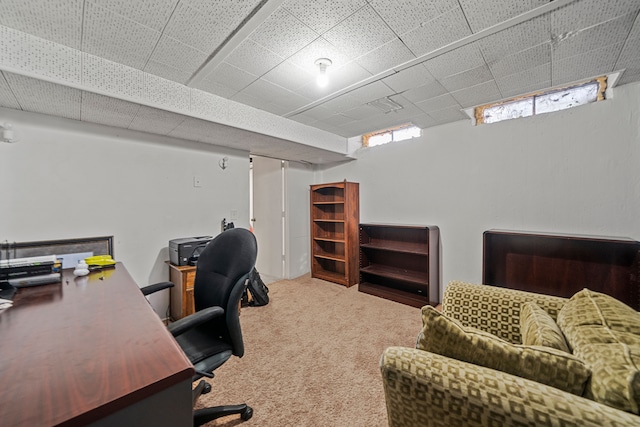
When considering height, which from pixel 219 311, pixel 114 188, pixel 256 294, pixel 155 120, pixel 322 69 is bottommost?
pixel 256 294

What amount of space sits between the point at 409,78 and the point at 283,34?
1169mm

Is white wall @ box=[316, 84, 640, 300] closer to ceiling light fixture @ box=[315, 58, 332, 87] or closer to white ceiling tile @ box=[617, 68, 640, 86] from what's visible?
white ceiling tile @ box=[617, 68, 640, 86]

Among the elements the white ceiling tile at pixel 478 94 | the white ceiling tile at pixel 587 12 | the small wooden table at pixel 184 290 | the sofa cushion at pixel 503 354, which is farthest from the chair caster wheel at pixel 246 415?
the white ceiling tile at pixel 478 94

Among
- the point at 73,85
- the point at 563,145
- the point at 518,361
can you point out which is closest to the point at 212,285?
the point at 518,361

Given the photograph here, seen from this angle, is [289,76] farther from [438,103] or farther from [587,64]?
[587,64]

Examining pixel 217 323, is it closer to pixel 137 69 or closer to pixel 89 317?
pixel 89 317

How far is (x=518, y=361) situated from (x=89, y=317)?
1732 millimetres

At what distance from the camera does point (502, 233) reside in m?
2.67

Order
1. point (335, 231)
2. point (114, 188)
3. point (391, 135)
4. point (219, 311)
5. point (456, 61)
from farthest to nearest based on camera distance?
point (335, 231)
point (391, 135)
point (114, 188)
point (456, 61)
point (219, 311)

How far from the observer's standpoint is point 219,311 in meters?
1.33

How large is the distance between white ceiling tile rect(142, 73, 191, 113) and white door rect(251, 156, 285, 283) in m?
2.24

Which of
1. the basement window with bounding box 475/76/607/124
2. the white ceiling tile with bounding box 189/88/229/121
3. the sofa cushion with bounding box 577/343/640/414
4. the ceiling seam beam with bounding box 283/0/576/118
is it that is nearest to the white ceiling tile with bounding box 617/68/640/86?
the basement window with bounding box 475/76/607/124

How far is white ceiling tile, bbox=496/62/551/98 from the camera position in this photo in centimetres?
209

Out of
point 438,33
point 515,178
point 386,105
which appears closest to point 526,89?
point 515,178
